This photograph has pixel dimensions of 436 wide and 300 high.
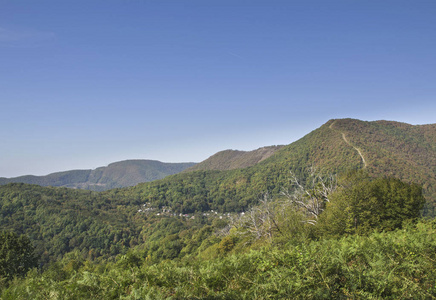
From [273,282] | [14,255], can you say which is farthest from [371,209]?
[14,255]

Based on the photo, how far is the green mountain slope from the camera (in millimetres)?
104831

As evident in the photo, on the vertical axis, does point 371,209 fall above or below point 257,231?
above

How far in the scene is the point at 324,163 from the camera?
120m

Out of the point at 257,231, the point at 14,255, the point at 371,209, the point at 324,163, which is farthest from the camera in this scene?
the point at 324,163

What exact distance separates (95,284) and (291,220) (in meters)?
20.5

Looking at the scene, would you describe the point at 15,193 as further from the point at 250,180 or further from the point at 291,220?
the point at 291,220

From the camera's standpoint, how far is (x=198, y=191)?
7067 inches

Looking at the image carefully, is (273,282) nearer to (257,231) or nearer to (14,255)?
(257,231)

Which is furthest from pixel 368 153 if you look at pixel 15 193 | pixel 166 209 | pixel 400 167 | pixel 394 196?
pixel 15 193

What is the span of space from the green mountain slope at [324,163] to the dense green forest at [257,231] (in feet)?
3.27

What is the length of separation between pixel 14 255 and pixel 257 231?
2845 cm

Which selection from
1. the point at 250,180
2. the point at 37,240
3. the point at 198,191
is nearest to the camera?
the point at 37,240

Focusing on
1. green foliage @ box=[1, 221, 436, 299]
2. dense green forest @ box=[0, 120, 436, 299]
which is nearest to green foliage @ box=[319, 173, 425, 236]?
dense green forest @ box=[0, 120, 436, 299]

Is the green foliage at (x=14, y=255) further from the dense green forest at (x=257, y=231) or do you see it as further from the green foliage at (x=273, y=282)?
the green foliage at (x=273, y=282)
